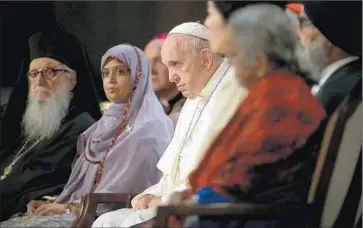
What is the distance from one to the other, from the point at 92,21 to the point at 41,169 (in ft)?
1.84

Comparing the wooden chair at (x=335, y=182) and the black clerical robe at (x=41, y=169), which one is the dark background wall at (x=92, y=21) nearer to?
the black clerical robe at (x=41, y=169)

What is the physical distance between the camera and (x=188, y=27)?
263cm

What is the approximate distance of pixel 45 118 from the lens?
3006mm

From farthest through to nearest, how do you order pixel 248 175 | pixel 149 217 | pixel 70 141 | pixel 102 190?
pixel 70 141 → pixel 102 190 → pixel 149 217 → pixel 248 175

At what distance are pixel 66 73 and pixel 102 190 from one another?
52 centimetres

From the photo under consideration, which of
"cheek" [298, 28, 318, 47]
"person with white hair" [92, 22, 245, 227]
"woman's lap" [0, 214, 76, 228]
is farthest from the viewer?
"woman's lap" [0, 214, 76, 228]

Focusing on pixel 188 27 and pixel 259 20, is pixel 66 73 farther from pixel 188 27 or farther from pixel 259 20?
pixel 259 20

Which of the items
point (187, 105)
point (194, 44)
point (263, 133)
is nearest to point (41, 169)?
point (187, 105)

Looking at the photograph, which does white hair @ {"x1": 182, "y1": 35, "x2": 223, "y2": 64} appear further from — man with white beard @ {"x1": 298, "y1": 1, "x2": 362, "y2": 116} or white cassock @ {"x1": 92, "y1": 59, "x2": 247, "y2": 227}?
man with white beard @ {"x1": 298, "y1": 1, "x2": 362, "y2": 116}

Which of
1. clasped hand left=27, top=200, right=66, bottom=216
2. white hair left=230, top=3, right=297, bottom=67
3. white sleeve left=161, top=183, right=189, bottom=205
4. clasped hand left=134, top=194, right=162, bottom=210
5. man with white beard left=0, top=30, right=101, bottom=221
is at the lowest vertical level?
clasped hand left=27, top=200, right=66, bottom=216

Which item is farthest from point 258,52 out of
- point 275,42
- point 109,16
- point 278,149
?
point 109,16

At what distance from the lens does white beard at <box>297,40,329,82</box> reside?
7.57ft

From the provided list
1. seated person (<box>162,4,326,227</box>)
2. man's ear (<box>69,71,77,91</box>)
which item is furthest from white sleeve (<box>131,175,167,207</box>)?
man's ear (<box>69,71,77,91</box>)

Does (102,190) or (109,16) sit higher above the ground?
(109,16)
